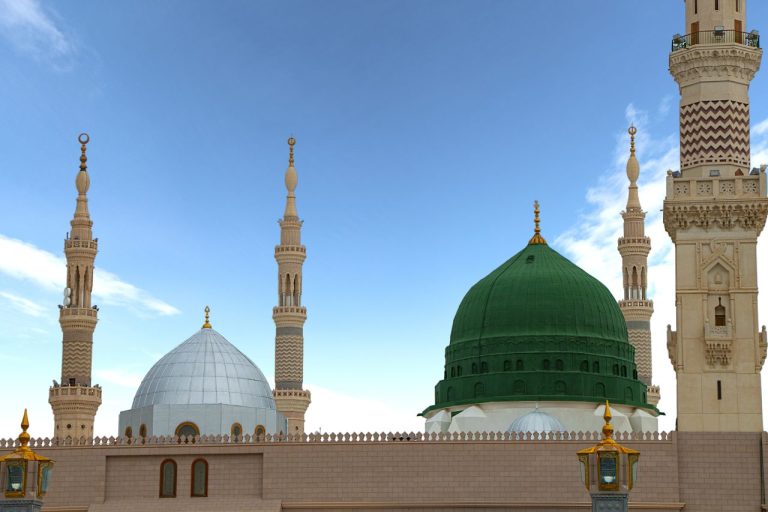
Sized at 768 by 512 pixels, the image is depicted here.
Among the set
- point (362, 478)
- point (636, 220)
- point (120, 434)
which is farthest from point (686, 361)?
point (636, 220)

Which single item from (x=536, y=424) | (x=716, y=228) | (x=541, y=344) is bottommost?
(x=536, y=424)

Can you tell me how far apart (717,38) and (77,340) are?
23516mm

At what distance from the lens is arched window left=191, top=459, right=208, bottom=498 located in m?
31.9

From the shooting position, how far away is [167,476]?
105ft

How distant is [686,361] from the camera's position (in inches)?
1238

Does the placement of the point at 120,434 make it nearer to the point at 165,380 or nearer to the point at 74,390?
the point at 165,380

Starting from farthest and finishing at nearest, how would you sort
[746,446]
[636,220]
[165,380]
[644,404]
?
[636,220]
[644,404]
[165,380]
[746,446]

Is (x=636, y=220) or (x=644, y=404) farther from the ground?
(x=636, y=220)

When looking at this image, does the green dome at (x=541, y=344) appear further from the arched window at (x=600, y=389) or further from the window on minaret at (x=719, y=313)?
the window on minaret at (x=719, y=313)

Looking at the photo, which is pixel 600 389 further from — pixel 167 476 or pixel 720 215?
pixel 167 476

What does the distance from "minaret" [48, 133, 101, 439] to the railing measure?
22.2 metres

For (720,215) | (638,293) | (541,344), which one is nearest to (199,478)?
(541,344)

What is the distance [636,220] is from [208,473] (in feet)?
80.2

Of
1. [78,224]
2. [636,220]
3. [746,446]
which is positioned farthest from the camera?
[636,220]
